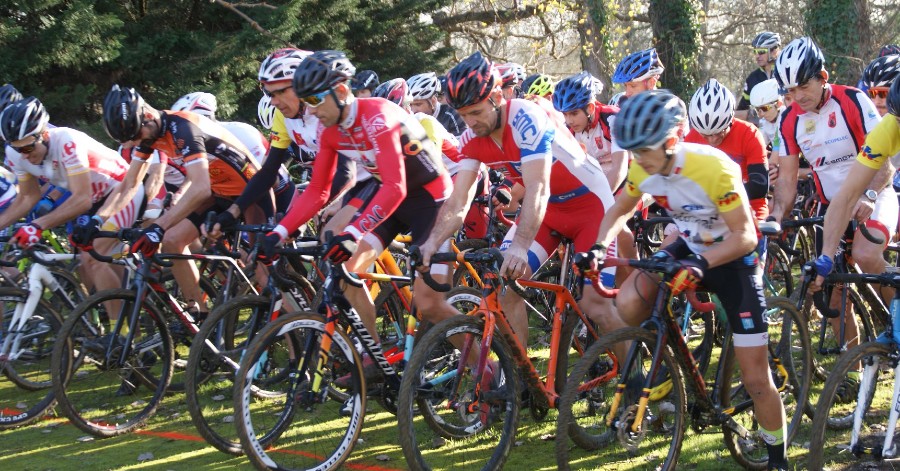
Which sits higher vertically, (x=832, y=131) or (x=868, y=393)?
(x=832, y=131)

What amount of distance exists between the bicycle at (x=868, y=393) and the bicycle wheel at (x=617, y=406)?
69 cm

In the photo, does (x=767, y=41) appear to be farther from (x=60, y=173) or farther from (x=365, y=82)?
(x=60, y=173)

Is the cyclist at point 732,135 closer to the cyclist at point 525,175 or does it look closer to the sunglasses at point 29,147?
the cyclist at point 525,175

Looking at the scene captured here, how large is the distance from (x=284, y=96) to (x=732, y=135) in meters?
3.10

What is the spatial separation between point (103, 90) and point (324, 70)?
10.4 m

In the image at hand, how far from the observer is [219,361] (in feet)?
18.5

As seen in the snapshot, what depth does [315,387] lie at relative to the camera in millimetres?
4727

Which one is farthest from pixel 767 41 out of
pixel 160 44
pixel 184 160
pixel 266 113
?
pixel 160 44

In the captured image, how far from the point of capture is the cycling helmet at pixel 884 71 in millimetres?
6887

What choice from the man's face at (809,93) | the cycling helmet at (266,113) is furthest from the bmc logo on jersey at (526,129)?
the cycling helmet at (266,113)

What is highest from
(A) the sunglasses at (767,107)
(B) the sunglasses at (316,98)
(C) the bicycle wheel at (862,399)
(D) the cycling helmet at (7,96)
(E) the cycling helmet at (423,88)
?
(D) the cycling helmet at (7,96)

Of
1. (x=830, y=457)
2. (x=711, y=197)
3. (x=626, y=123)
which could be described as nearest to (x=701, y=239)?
(x=711, y=197)

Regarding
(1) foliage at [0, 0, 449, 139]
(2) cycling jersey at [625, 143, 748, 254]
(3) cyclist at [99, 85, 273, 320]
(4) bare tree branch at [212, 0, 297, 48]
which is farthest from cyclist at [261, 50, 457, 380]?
(4) bare tree branch at [212, 0, 297, 48]

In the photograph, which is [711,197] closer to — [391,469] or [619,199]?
[619,199]
